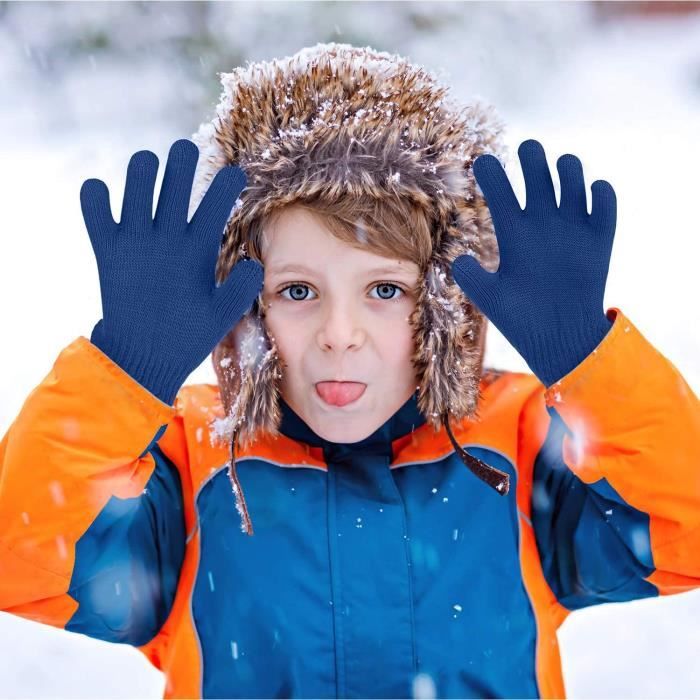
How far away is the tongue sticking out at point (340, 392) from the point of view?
1.55m

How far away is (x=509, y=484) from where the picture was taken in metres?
1.62

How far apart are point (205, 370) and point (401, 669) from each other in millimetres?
1303

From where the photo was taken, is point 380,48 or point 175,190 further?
point 380,48

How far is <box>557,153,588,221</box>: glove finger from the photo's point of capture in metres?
1.47

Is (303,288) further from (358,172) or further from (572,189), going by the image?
(572,189)


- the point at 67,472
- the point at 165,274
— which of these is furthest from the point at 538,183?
the point at 67,472

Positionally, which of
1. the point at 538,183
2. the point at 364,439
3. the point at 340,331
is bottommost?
the point at 364,439

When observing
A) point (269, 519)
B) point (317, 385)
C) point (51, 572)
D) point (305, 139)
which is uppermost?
point (305, 139)

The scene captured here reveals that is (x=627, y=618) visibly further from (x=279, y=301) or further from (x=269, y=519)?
(x=279, y=301)

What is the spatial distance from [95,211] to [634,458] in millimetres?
956

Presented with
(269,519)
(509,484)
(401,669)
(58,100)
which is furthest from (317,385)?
(58,100)

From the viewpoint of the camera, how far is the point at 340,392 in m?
1.55

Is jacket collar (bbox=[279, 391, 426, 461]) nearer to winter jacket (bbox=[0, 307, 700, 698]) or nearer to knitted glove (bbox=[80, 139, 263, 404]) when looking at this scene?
winter jacket (bbox=[0, 307, 700, 698])

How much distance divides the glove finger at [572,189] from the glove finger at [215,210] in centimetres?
54
